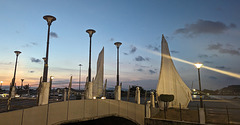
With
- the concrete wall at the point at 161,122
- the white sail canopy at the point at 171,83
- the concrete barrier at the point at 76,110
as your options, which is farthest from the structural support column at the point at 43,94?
the white sail canopy at the point at 171,83

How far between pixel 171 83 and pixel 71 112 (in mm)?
14478

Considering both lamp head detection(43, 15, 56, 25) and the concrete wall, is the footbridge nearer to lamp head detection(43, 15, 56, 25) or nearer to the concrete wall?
the concrete wall

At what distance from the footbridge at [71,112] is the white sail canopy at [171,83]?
20.3 ft

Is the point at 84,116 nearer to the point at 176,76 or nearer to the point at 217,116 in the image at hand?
the point at 217,116

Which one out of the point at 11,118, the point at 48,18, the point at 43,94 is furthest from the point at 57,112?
the point at 48,18

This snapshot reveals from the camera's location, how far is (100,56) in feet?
76.8

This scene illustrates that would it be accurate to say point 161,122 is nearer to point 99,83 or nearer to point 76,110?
point 76,110

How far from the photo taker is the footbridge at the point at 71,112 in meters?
7.68

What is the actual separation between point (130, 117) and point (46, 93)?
9198 millimetres

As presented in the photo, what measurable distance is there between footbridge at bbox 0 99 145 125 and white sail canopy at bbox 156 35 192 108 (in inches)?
243

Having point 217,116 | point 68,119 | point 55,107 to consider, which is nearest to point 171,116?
point 217,116

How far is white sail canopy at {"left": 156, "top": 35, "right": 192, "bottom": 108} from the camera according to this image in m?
20.1

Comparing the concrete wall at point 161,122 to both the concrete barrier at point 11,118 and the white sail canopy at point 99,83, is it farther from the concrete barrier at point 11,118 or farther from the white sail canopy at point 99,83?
the concrete barrier at point 11,118

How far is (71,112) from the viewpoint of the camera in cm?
1083
